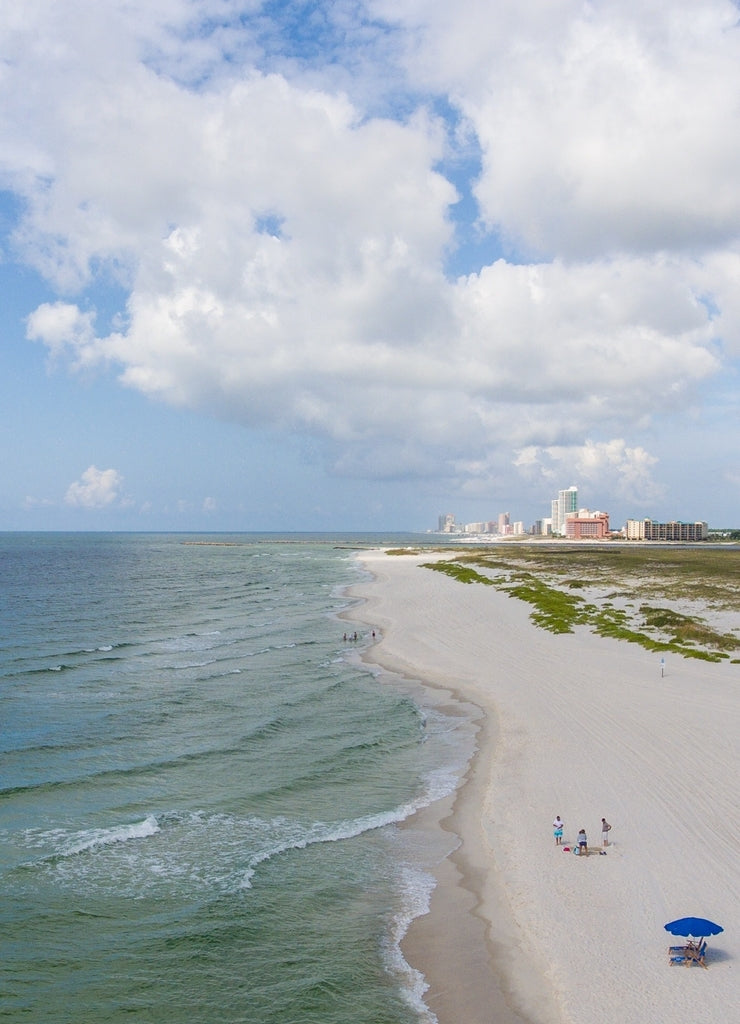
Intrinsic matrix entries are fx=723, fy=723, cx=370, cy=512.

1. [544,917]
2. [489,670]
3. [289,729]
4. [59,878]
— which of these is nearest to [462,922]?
[544,917]

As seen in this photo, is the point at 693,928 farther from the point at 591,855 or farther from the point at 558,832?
the point at 558,832

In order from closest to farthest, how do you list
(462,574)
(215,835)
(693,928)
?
(693,928) < (215,835) < (462,574)

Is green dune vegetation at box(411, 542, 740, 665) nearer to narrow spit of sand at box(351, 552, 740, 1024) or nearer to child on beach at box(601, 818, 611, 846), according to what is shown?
narrow spit of sand at box(351, 552, 740, 1024)

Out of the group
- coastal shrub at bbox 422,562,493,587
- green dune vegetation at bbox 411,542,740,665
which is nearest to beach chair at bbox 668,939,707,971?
green dune vegetation at bbox 411,542,740,665

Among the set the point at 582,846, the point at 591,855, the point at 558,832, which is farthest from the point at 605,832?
the point at 558,832

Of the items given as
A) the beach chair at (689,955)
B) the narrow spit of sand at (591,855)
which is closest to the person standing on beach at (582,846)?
the narrow spit of sand at (591,855)

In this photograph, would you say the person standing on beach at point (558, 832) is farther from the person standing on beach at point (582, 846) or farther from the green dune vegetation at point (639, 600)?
the green dune vegetation at point (639, 600)
